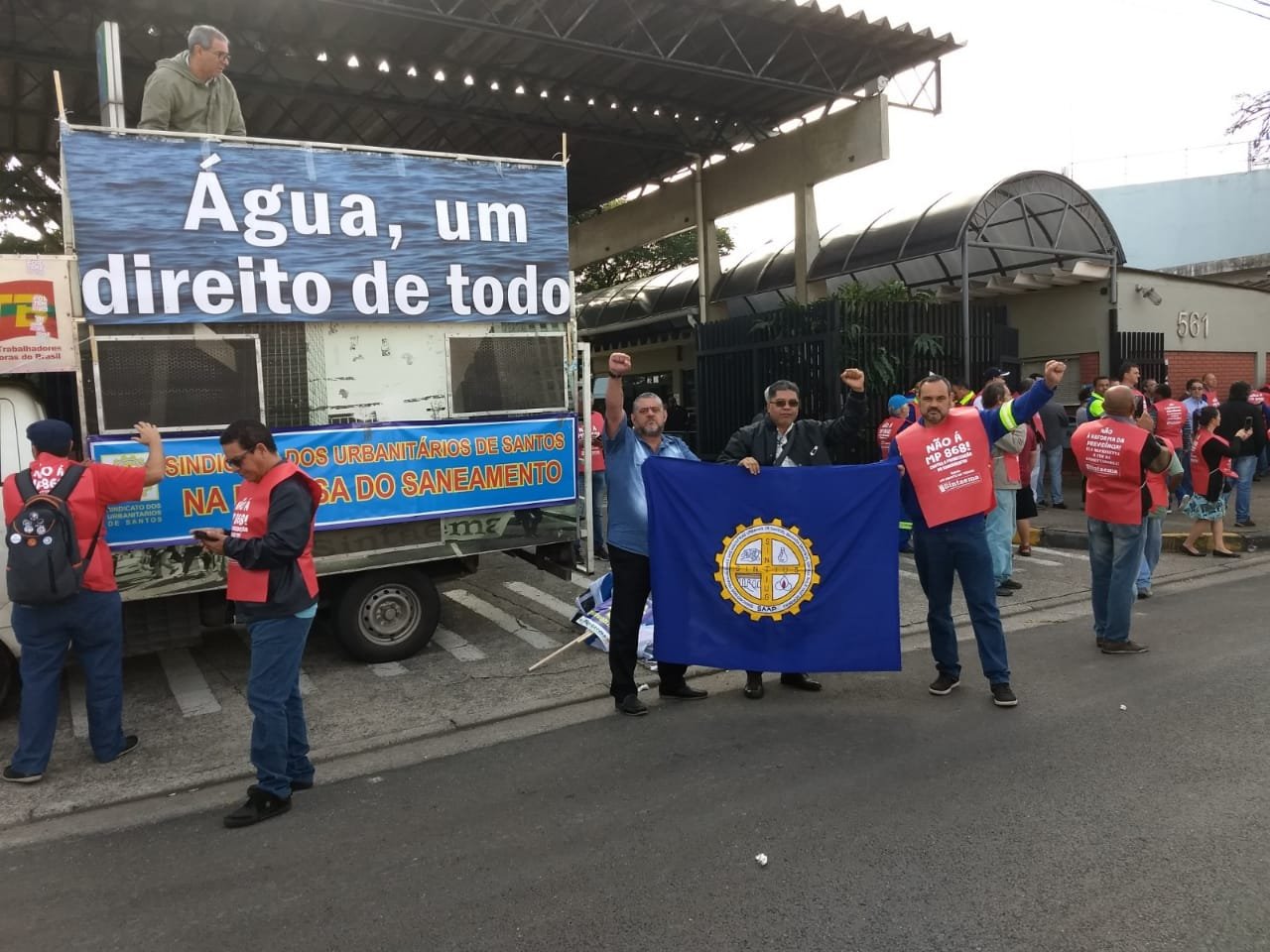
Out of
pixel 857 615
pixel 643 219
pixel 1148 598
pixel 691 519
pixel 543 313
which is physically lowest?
pixel 1148 598

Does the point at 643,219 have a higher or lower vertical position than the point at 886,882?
higher

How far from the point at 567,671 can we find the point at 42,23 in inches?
457

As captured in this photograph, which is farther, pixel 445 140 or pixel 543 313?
pixel 445 140

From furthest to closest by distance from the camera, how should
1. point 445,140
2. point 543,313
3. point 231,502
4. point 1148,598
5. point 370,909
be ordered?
1. point 445,140
2. point 1148,598
3. point 543,313
4. point 231,502
5. point 370,909

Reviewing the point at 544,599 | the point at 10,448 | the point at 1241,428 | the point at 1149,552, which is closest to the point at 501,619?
the point at 544,599

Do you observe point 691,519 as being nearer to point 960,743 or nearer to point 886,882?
point 960,743

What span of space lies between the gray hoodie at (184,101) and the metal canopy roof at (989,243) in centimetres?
986

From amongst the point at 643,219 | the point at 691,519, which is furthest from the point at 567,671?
the point at 643,219

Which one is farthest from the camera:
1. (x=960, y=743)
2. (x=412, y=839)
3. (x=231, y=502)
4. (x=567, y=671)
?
(x=567, y=671)

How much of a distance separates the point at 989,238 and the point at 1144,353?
306cm

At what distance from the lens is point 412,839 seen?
3.72 metres

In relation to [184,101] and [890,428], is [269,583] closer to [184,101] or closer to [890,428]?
[184,101]

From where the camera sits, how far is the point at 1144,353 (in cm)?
1438

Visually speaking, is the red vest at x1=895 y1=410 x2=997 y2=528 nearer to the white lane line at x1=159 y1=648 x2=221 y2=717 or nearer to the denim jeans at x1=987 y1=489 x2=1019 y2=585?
the denim jeans at x1=987 y1=489 x2=1019 y2=585
